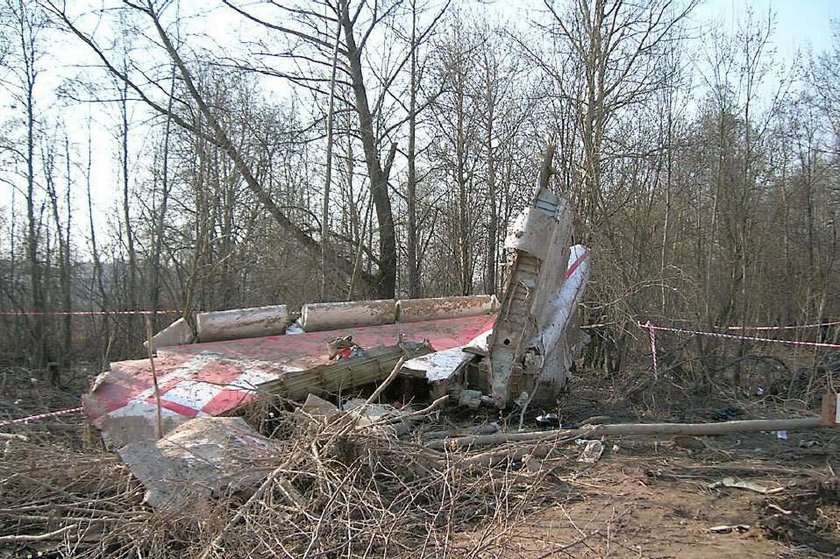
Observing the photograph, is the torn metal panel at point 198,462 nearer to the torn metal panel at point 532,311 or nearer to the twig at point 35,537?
the twig at point 35,537

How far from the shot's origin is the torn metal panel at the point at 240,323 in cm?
873

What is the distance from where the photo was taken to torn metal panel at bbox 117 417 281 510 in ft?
14.5

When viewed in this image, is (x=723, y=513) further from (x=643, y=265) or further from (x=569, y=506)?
(x=643, y=265)

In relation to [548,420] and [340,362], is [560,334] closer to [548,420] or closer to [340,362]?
[548,420]

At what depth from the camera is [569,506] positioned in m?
5.21

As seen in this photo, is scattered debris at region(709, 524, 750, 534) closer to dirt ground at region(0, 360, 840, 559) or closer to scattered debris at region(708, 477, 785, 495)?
dirt ground at region(0, 360, 840, 559)

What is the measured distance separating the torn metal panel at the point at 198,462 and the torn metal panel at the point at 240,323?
3.44m

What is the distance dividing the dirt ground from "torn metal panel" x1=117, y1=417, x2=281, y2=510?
1487mm

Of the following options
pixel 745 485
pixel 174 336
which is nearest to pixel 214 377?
pixel 174 336

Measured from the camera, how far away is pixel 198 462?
190 inches

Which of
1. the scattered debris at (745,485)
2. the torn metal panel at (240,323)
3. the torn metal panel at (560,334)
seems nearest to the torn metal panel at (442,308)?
the torn metal panel at (560,334)

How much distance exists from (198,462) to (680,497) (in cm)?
363

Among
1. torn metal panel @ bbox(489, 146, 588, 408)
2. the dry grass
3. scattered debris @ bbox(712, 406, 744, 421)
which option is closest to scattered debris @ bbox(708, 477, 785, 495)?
the dry grass

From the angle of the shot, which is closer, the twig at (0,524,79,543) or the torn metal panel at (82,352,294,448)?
the twig at (0,524,79,543)
